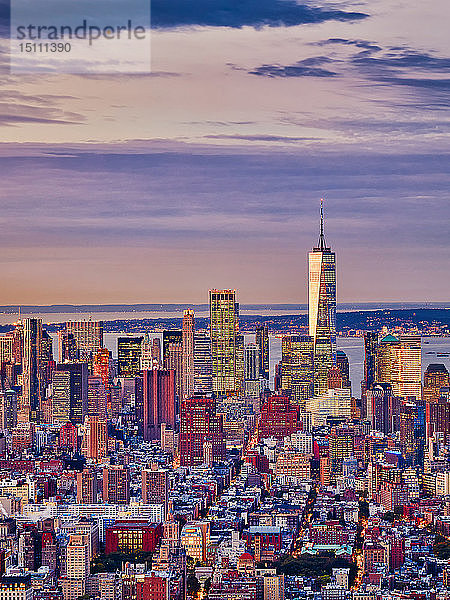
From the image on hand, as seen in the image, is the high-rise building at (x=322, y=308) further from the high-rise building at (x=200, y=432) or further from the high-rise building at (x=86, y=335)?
the high-rise building at (x=86, y=335)

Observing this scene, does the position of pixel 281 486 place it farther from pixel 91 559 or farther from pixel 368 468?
pixel 91 559

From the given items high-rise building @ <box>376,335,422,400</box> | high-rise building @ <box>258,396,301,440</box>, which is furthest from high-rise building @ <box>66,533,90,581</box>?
high-rise building @ <box>376,335,422,400</box>

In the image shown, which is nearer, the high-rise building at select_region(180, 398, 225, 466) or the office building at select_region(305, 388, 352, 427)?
the high-rise building at select_region(180, 398, 225, 466)

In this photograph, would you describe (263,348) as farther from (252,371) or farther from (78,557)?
(78,557)

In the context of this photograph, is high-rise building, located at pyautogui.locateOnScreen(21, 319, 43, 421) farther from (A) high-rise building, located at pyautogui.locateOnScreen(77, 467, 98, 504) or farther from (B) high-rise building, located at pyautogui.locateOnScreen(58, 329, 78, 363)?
(A) high-rise building, located at pyautogui.locateOnScreen(77, 467, 98, 504)


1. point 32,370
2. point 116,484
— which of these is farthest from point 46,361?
point 116,484

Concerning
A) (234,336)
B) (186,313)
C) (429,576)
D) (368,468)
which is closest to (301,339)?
(234,336)
